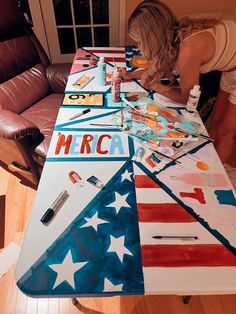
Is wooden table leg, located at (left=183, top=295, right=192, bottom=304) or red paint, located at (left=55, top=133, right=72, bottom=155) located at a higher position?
red paint, located at (left=55, top=133, right=72, bottom=155)

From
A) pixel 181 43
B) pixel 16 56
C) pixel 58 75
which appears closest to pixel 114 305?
pixel 181 43

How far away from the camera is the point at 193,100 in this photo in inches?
48.5

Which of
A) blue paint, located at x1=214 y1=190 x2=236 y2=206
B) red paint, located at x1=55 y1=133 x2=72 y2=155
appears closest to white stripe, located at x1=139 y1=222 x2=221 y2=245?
blue paint, located at x1=214 y1=190 x2=236 y2=206

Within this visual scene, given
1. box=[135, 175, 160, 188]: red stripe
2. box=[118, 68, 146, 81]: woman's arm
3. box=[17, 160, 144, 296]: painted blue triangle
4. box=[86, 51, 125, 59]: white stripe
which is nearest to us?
box=[17, 160, 144, 296]: painted blue triangle

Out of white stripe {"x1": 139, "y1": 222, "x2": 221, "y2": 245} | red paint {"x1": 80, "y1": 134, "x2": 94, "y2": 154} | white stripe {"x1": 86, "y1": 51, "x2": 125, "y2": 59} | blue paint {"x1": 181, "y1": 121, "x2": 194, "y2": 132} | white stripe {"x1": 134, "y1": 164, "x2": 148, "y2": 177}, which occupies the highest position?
white stripe {"x1": 86, "y1": 51, "x2": 125, "y2": 59}

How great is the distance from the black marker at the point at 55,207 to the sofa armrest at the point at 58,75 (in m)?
1.30

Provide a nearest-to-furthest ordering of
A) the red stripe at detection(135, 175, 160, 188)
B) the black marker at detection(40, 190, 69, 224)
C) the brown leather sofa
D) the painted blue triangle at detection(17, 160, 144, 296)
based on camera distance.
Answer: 1. the painted blue triangle at detection(17, 160, 144, 296)
2. the black marker at detection(40, 190, 69, 224)
3. the red stripe at detection(135, 175, 160, 188)
4. the brown leather sofa

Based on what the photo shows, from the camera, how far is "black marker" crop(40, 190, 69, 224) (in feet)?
2.60

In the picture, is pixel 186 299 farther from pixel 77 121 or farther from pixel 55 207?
pixel 77 121

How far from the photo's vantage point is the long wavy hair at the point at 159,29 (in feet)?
3.86

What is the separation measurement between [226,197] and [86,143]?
24.4 inches

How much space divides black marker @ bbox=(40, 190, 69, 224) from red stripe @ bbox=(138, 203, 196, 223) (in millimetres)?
273

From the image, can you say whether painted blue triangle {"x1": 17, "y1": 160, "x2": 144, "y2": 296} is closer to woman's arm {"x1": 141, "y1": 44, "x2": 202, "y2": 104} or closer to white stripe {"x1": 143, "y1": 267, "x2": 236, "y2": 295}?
white stripe {"x1": 143, "y1": 267, "x2": 236, "y2": 295}

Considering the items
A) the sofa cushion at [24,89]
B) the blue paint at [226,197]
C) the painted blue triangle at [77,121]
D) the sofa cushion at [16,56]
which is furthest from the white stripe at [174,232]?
the sofa cushion at [16,56]
